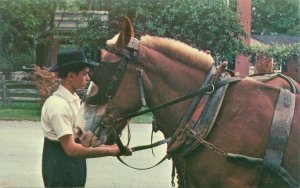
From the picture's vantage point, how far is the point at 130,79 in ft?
9.95

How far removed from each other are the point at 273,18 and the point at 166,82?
152ft

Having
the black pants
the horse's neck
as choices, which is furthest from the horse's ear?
the black pants

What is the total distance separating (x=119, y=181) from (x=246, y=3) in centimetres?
1305

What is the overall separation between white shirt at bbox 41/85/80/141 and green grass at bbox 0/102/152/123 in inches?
381

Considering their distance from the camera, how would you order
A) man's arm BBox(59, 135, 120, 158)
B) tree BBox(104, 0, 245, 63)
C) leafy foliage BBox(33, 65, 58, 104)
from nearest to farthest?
man's arm BBox(59, 135, 120, 158)
leafy foliage BBox(33, 65, 58, 104)
tree BBox(104, 0, 245, 63)

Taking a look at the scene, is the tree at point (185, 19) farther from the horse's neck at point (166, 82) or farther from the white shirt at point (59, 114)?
the horse's neck at point (166, 82)

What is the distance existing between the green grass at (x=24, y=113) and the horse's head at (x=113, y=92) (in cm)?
1028

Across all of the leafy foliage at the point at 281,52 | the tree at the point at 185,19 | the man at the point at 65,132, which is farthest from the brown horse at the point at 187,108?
the leafy foliage at the point at 281,52

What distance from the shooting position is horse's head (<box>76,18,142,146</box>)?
3.01 meters

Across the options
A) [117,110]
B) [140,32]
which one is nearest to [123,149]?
[117,110]

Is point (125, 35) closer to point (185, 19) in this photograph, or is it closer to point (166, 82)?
point (166, 82)

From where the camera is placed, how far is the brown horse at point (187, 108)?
287 centimetres

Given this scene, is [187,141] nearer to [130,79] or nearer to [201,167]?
[201,167]

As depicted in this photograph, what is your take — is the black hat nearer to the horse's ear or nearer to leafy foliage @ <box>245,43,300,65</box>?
the horse's ear
